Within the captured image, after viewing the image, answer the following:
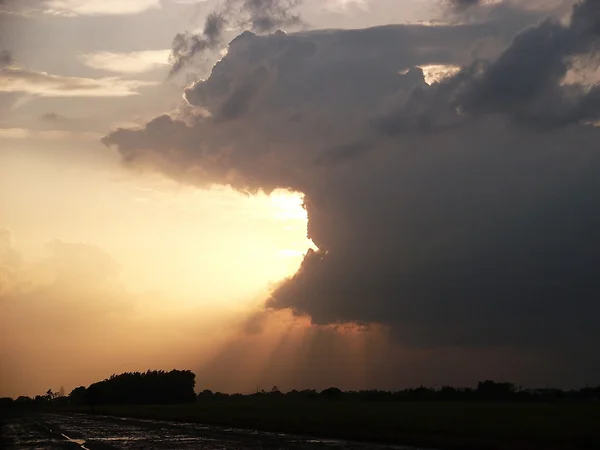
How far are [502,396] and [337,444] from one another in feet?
509

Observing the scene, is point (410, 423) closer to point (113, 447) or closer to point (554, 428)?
point (554, 428)

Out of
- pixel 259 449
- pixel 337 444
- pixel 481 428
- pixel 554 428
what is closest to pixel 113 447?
pixel 259 449

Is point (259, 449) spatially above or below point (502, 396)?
below

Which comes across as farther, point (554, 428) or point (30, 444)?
point (554, 428)

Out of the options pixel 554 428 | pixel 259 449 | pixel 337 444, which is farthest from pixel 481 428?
pixel 259 449

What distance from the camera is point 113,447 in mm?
51875

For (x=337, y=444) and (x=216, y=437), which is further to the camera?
(x=216, y=437)

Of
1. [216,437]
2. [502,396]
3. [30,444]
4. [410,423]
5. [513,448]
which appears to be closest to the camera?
[513,448]

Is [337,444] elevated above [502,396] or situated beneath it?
situated beneath

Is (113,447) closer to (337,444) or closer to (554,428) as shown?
(337,444)

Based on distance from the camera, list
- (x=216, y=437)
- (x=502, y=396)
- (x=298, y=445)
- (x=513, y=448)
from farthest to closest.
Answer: (x=502, y=396) → (x=216, y=437) → (x=298, y=445) → (x=513, y=448)

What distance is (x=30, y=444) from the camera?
188 ft

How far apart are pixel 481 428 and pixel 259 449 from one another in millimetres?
25257

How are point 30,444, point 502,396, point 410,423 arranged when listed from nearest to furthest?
point 30,444 < point 410,423 < point 502,396
